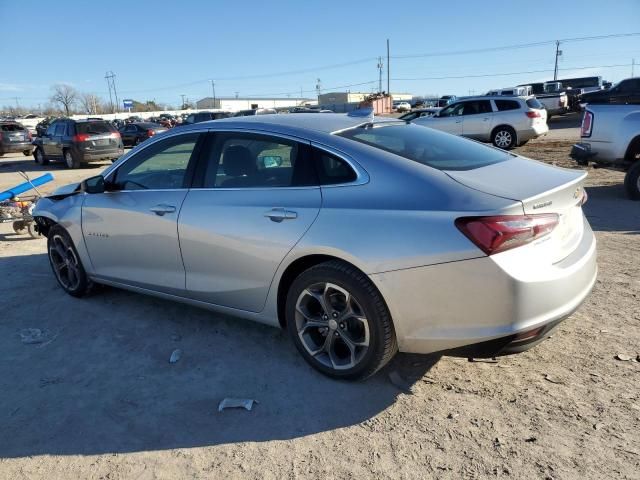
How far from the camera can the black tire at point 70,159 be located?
17.5 m

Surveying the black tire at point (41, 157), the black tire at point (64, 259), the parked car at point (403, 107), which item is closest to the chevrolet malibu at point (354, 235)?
the black tire at point (64, 259)

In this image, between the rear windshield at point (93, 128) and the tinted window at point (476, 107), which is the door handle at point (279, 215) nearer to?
the tinted window at point (476, 107)

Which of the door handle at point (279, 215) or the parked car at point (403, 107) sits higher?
the door handle at point (279, 215)

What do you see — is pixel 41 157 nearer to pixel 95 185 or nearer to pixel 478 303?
pixel 95 185

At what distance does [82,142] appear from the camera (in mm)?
17281

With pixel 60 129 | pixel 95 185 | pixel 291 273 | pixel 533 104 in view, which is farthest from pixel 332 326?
pixel 60 129

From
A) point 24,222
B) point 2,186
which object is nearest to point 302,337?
point 24,222

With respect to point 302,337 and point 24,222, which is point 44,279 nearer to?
point 24,222

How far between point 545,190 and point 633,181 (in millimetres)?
6628

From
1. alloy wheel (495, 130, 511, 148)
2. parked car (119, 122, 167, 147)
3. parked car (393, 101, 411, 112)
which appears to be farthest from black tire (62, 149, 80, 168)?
parked car (393, 101, 411, 112)

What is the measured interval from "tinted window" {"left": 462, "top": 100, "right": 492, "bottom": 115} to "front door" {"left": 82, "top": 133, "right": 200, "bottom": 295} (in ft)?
49.3

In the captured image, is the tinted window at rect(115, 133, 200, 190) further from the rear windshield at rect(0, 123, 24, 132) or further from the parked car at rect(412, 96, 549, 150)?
the rear windshield at rect(0, 123, 24, 132)

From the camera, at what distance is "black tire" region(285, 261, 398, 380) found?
2.85 metres

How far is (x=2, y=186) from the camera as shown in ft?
47.2
